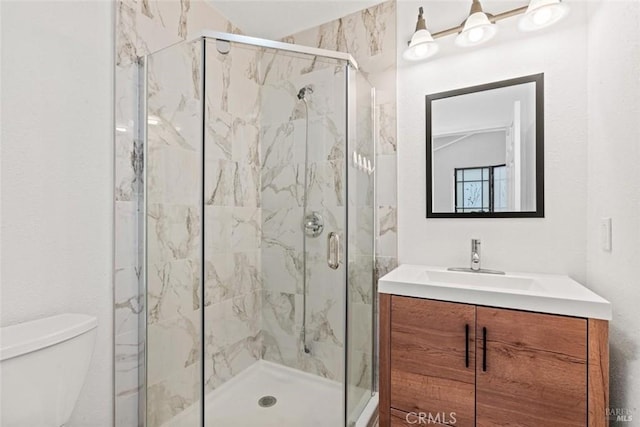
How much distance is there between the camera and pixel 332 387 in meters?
1.66

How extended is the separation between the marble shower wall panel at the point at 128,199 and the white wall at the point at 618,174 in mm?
1661

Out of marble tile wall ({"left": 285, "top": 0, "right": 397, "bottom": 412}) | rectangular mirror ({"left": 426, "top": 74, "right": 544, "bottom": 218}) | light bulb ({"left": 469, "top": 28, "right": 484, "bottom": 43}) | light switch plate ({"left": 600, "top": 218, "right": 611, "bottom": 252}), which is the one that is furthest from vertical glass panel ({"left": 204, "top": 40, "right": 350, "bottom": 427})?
light switch plate ({"left": 600, "top": 218, "right": 611, "bottom": 252})

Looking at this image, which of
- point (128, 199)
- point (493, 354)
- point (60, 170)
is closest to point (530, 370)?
point (493, 354)

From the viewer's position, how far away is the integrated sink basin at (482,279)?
1.40m

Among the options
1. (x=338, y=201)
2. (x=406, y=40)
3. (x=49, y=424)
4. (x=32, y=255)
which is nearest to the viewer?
(x=49, y=424)

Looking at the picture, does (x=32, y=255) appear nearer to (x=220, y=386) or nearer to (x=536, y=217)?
(x=220, y=386)

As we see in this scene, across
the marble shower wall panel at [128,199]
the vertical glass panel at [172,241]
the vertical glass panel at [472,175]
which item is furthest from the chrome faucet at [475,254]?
the marble shower wall panel at [128,199]

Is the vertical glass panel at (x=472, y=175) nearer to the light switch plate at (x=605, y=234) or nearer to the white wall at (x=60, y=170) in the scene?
the light switch plate at (x=605, y=234)

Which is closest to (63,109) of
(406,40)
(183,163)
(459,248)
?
(183,163)

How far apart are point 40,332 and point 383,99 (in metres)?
1.86

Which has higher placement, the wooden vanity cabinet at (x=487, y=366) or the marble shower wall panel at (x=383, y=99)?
the marble shower wall panel at (x=383, y=99)

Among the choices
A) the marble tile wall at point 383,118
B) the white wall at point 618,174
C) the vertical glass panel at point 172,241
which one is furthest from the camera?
the marble tile wall at point 383,118

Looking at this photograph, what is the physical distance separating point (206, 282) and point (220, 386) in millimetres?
617

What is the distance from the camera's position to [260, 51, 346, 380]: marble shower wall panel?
62.2 inches
